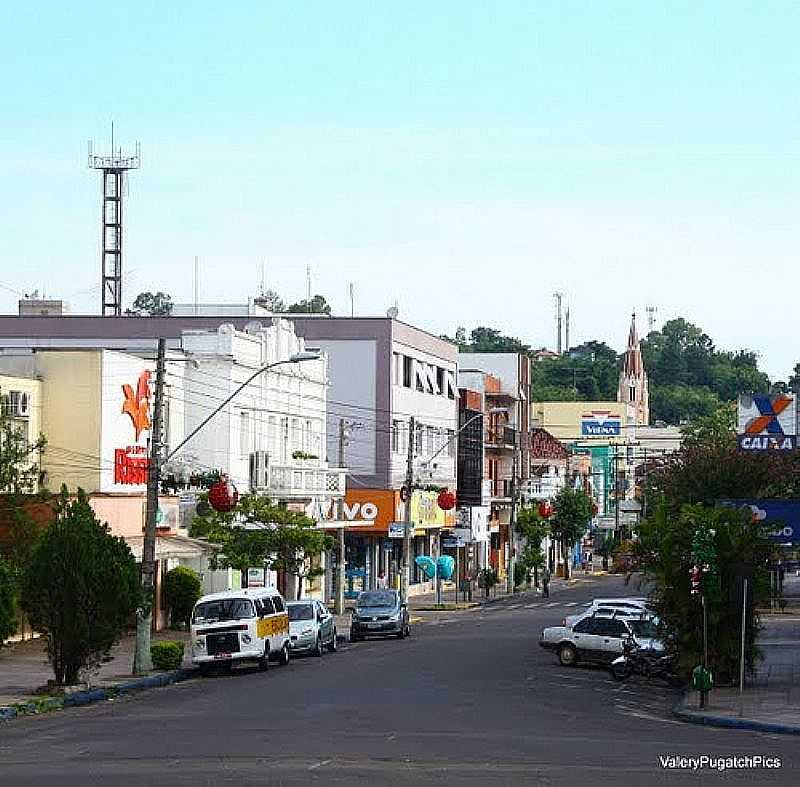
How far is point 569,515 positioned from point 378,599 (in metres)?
64.6

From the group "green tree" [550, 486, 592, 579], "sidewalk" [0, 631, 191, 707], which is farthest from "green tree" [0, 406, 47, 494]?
"green tree" [550, 486, 592, 579]

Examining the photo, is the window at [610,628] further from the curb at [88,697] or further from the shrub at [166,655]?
the shrub at [166,655]

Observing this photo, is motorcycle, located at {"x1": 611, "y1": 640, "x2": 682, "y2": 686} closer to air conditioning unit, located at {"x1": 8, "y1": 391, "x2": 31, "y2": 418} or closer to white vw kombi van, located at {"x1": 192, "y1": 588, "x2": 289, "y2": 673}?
white vw kombi van, located at {"x1": 192, "y1": 588, "x2": 289, "y2": 673}

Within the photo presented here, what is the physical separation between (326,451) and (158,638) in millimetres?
27602

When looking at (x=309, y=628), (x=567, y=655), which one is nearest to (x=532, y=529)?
(x=309, y=628)

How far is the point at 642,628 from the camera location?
4491 centimetres

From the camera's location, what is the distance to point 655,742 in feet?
87.4

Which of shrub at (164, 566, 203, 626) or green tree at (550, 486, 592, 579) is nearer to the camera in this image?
shrub at (164, 566, 203, 626)

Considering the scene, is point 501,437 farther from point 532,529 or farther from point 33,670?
point 33,670

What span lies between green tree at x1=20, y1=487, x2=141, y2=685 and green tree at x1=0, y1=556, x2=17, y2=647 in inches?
102

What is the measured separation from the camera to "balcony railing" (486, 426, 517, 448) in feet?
382

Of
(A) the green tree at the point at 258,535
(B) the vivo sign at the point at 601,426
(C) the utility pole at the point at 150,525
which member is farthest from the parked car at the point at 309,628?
(B) the vivo sign at the point at 601,426

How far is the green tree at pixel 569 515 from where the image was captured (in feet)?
407

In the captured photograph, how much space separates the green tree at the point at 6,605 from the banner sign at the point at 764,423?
22132 mm
